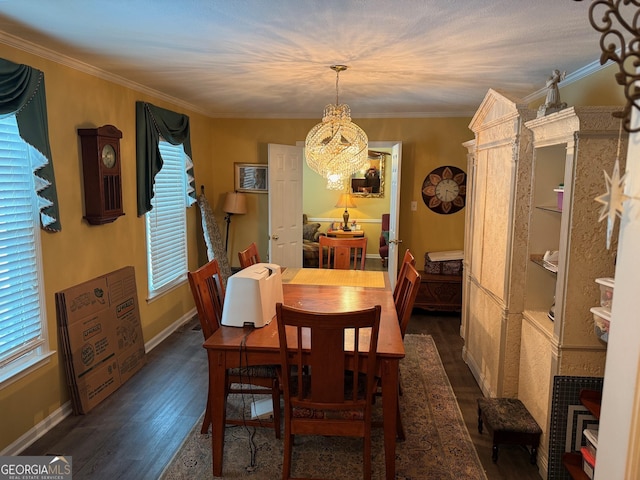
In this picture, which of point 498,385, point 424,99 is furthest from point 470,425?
point 424,99

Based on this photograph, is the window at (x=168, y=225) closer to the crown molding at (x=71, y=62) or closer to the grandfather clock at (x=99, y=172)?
the crown molding at (x=71, y=62)

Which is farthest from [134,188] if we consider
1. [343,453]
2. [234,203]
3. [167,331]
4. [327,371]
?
[343,453]

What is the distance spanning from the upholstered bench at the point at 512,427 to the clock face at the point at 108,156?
3060 millimetres

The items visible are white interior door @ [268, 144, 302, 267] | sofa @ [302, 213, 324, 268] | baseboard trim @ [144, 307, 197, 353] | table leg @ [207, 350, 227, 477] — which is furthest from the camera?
sofa @ [302, 213, 324, 268]

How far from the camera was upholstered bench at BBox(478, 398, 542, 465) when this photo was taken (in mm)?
2547

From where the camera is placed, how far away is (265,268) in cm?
275

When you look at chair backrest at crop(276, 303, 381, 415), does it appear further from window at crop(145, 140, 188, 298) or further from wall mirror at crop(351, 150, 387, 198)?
wall mirror at crop(351, 150, 387, 198)

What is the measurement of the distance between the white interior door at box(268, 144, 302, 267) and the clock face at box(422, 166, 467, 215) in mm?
1593

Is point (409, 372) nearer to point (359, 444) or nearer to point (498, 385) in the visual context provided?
point (498, 385)

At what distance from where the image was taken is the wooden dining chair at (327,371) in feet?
6.73

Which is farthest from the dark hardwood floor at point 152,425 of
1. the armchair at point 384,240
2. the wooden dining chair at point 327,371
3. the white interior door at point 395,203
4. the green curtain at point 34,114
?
the armchair at point 384,240

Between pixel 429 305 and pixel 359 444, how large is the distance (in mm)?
2704

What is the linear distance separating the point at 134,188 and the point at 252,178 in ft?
6.74

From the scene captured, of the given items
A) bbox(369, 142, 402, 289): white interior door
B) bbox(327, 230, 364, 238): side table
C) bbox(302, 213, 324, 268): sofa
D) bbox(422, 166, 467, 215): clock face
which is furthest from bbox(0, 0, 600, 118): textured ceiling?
bbox(327, 230, 364, 238): side table
